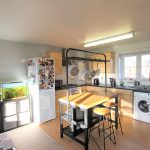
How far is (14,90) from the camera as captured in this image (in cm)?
351

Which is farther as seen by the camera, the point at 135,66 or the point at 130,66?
the point at 130,66

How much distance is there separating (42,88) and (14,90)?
0.79 metres

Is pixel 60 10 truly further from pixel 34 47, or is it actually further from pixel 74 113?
pixel 34 47

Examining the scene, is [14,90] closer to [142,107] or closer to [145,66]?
[142,107]

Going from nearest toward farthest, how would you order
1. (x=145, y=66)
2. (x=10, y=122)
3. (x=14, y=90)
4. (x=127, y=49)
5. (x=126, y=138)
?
(x=126, y=138) < (x=10, y=122) < (x=14, y=90) < (x=145, y=66) < (x=127, y=49)

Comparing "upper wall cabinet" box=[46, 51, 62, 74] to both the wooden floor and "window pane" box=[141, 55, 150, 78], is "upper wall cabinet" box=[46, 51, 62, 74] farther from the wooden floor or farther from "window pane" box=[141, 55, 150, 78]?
"window pane" box=[141, 55, 150, 78]

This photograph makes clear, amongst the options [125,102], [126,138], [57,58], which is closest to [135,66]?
[125,102]

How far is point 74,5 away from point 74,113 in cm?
212

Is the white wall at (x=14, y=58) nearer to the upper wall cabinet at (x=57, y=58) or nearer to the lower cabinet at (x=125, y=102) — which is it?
the upper wall cabinet at (x=57, y=58)

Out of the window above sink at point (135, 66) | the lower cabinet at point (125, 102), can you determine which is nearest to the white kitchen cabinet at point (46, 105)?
the lower cabinet at point (125, 102)

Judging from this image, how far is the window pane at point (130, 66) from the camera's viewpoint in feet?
14.5

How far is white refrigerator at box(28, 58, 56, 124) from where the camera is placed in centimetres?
356

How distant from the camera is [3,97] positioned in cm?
325

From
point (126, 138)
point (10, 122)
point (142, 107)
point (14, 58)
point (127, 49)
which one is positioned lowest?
point (126, 138)
